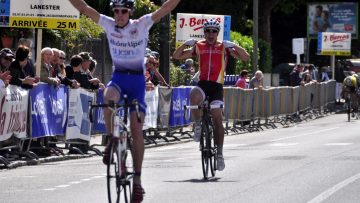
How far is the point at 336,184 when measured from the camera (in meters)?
14.1

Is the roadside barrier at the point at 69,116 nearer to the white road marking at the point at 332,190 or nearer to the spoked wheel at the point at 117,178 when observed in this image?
the white road marking at the point at 332,190

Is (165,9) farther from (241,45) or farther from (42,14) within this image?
(241,45)

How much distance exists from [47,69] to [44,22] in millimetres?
1648

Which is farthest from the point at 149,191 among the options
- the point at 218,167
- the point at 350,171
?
the point at 350,171

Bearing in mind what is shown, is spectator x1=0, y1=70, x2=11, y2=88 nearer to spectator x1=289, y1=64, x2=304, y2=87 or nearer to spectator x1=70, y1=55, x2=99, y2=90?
spectator x1=70, y1=55, x2=99, y2=90

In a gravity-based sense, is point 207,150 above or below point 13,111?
below

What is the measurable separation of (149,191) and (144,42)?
254 cm

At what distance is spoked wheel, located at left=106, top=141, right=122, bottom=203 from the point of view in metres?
10.4

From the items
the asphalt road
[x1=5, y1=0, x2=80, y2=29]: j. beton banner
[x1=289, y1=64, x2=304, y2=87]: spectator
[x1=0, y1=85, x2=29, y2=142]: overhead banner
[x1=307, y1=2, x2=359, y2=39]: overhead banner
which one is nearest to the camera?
the asphalt road

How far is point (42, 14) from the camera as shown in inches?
827

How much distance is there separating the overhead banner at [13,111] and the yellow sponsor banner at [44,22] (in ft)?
9.60

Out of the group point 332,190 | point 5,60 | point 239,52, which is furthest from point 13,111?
point 332,190

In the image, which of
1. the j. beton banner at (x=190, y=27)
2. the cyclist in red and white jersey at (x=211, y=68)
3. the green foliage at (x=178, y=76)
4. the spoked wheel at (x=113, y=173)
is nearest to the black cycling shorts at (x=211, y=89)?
the cyclist in red and white jersey at (x=211, y=68)

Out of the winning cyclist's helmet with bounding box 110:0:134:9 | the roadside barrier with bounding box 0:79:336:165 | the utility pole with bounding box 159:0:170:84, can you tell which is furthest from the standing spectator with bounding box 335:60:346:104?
the winning cyclist's helmet with bounding box 110:0:134:9
